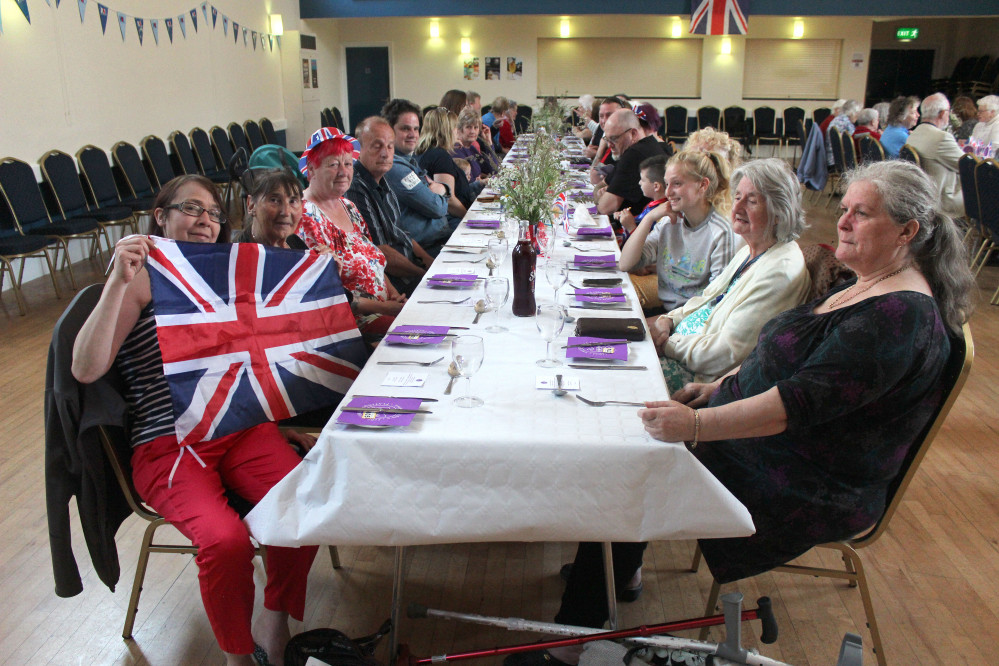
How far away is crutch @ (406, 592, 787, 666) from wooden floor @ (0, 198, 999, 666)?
0.82 feet

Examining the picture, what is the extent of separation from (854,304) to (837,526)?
55 cm

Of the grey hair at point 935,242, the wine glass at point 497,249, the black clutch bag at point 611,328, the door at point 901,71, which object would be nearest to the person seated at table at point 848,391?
the grey hair at point 935,242

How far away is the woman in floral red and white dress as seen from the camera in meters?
3.03

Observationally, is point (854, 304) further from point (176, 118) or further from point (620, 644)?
point (176, 118)

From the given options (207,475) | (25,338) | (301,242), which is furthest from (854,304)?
(25,338)

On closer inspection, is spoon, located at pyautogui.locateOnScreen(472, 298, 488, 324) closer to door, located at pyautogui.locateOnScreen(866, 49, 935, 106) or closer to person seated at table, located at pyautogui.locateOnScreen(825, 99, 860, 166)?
person seated at table, located at pyautogui.locateOnScreen(825, 99, 860, 166)

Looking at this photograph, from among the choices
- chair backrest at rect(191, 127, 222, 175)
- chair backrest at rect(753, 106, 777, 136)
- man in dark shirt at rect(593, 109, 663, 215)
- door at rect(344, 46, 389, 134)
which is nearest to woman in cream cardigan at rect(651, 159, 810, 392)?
man in dark shirt at rect(593, 109, 663, 215)

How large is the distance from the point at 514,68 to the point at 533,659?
14.7 meters

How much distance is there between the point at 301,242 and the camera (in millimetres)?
2812

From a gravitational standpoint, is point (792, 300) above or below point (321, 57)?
below

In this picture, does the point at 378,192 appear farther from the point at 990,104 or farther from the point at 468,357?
the point at 990,104

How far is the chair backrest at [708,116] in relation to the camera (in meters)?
14.2

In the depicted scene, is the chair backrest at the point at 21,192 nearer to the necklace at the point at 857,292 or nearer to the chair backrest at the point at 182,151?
the chair backrest at the point at 182,151

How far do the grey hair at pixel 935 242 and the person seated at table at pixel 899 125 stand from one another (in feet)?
21.7
